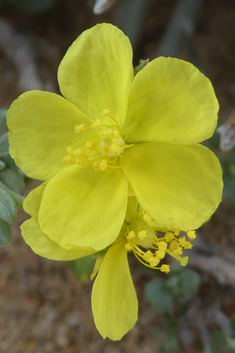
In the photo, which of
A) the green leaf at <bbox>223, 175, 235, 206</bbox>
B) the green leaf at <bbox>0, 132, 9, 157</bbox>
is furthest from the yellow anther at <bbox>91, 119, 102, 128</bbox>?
the green leaf at <bbox>223, 175, 235, 206</bbox>

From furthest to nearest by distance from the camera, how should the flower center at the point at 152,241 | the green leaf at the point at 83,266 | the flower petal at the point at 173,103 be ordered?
the green leaf at the point at 83,266, the flower center at the point at 152,241, the flower petal at the point at 173,103

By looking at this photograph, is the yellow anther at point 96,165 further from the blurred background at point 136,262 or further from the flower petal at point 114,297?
the blurred background at point 136,262

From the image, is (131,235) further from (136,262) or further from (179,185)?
(136,262)

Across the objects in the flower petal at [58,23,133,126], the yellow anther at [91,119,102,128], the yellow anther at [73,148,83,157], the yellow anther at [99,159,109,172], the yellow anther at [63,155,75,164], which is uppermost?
the flower petal at [58,23,133,126]

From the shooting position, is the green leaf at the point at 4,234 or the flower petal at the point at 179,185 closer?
the flower petal at the point at 179,185

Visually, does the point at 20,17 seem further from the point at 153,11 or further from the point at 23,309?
the point at 23,309

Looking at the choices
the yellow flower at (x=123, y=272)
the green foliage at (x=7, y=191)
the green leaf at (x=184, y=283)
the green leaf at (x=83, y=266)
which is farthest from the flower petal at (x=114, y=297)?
the green leaf at (x=184, y=283)

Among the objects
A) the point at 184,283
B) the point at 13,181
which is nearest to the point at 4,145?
the point at 13,181

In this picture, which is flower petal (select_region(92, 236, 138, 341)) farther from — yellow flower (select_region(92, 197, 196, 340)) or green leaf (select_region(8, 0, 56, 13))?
green leaf (select_region(8, 0, 56, 13))
